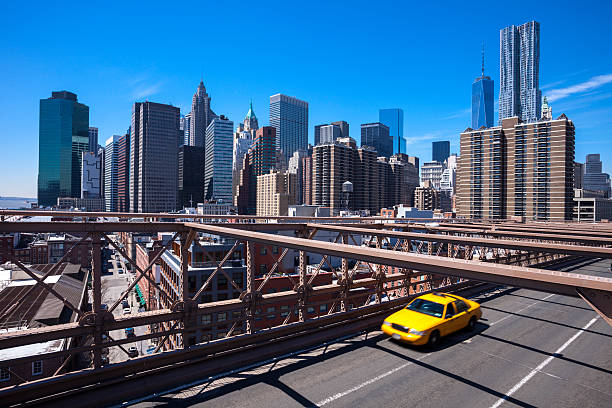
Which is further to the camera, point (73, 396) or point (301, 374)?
point (301, 374)

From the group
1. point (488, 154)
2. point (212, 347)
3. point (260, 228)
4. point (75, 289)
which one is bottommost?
point (75, 289)

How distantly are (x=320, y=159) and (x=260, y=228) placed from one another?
14274 centimetres

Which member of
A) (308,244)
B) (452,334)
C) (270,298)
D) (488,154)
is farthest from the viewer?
(488,154)

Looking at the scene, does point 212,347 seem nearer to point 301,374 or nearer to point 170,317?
point 170,317

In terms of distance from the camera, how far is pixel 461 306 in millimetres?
10648

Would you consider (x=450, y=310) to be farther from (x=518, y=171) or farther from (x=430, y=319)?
(x=518, y=171)

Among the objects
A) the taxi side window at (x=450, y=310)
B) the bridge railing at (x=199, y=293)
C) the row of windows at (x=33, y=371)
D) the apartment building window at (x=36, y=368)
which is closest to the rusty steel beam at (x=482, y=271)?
the bridge railing at (x=199, y=293)

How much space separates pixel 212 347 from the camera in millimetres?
7836

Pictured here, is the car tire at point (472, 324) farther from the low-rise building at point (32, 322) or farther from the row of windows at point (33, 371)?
the row of windows at point (33, 371)

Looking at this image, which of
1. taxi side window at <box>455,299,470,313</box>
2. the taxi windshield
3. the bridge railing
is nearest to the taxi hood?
the taxi windshield

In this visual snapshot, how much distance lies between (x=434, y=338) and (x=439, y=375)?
182cm

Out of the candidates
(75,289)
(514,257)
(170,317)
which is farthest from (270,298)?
(75,289)

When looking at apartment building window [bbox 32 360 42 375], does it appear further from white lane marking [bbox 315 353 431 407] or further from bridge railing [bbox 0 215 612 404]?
white lane marking [bbox 315 353 431 407]

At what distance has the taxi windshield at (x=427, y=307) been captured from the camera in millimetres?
10164
